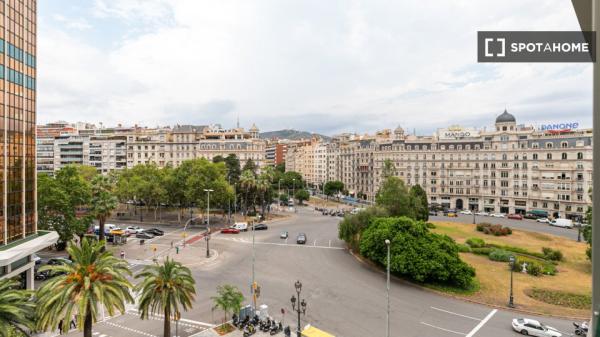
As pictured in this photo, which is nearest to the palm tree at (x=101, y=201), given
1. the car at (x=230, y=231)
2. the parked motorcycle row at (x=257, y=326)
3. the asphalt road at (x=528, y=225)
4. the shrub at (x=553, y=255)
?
the car at (x=230, y=231)

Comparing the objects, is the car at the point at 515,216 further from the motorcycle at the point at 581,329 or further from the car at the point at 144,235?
the car at the point at 144,235

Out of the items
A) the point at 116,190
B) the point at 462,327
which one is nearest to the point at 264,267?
the point at 462,327

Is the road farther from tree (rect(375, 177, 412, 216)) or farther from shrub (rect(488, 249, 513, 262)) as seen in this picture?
shrub (rect(488, 249, 513, 262))

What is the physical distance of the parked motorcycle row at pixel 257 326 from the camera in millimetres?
26906

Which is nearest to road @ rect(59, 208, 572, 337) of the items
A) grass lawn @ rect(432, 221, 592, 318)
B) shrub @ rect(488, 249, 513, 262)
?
grass lawn @ rect(432, 221, 592, 318)

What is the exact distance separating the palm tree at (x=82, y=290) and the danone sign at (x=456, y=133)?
103 metres

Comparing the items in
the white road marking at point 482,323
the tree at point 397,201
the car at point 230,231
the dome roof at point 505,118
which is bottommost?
the white road marking at point 482,323

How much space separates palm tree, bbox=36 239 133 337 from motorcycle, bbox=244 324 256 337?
9623mm

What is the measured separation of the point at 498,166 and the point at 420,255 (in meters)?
70.5

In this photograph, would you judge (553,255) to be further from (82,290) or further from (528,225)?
(82,290)

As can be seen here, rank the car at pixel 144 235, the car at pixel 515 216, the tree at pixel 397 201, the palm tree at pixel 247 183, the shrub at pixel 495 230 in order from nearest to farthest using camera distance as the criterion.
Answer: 1. the tree at pixel 397 201
2. the car at pixel 144 235
3. the shrub at pixel 495 230
4. the palm tree at pixel 247 183
5. the car at pixel 515 216

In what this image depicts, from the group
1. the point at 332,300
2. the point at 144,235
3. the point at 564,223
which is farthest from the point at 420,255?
the point at 564,223

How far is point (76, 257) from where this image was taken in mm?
21156

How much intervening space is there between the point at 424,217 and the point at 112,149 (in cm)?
10459
